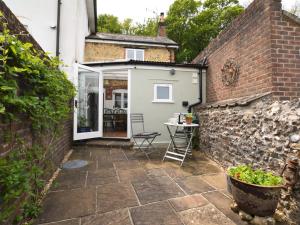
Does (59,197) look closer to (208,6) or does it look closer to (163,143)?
(163,143)

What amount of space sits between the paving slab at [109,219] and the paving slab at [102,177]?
954 mm

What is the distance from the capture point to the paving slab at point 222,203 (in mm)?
2191

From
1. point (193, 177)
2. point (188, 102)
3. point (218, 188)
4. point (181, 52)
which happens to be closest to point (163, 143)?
point (188, 102)

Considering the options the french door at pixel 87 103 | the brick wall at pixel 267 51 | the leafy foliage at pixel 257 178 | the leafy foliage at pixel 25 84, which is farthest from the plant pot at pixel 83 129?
the leafy foliage at pixel 257 178

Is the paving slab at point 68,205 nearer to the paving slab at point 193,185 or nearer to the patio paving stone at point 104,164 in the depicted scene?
the patio paving stone at point 104,164

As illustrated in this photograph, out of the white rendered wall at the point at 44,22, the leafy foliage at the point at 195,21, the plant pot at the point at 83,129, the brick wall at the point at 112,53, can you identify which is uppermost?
the leafy foliage at the point at 195,21

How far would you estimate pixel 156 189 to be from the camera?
2941 millimetres

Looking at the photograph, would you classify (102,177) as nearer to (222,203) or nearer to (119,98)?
(222,203)

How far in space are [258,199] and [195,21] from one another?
18.7 meters

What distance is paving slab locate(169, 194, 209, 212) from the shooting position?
2.41 metres

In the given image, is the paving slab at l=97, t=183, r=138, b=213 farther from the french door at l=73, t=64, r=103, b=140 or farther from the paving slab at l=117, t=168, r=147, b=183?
the french door at l=73, t=64, r=103, b=140

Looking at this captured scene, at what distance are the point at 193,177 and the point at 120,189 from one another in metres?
1.34

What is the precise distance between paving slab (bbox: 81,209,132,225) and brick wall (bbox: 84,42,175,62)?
915 cm

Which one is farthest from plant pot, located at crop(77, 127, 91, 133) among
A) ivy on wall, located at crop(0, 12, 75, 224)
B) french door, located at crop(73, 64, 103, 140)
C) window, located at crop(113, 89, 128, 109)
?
window, located at crop(113, 89, 128, 109)
